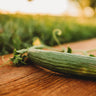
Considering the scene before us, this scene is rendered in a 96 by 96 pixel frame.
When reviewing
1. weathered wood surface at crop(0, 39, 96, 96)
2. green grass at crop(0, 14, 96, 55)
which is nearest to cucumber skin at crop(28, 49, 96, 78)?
weathered wood surface at crop(0, 39, 96, 96)

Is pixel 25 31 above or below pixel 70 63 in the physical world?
above

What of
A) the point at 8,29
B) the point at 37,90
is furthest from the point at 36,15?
the point at 37,90

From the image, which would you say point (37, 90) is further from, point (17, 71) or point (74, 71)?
point (17, 71)

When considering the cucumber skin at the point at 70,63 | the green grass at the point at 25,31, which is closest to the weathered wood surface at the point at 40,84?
the cucumber skin at the point at 70,63

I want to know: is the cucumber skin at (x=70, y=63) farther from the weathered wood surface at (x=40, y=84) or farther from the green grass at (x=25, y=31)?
the green grass at (x=25, y=31)

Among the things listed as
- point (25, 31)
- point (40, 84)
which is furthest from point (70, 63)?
point (25, 31)

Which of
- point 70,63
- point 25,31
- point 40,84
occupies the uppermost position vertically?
point 25,31

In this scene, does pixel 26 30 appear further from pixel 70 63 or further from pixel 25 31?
pixel 70 63
